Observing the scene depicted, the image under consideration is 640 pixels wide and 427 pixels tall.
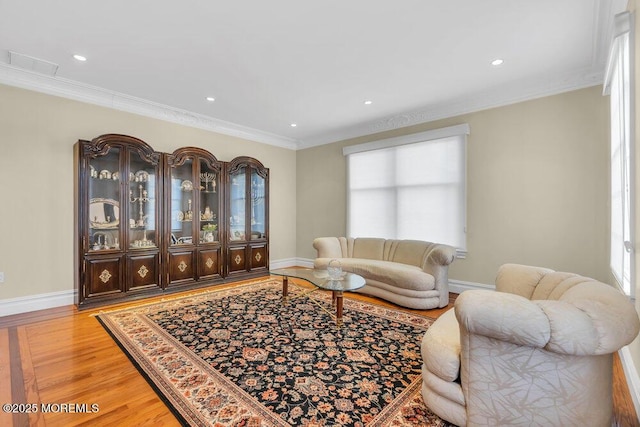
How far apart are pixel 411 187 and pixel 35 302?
5.25 metres

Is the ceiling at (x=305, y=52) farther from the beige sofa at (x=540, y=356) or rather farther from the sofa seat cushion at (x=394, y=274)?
the sofa seat cushion at (x=394, y=274)

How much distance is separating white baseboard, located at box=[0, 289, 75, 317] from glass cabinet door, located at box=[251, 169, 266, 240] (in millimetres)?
2655

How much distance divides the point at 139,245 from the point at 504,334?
429 centimetres

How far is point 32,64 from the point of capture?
3.15 meters

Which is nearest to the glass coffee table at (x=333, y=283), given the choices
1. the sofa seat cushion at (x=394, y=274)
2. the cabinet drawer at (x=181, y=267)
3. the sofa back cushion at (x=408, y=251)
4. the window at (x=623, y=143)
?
the sofa seat cushion at (x=394, y=274)

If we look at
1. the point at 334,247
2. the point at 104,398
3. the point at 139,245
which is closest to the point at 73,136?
the point at 139,245

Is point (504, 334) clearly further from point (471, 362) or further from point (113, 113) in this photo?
point (113, 113)

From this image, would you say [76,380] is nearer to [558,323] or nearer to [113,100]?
[558,323]

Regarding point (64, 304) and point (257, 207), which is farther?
point (257, 207)

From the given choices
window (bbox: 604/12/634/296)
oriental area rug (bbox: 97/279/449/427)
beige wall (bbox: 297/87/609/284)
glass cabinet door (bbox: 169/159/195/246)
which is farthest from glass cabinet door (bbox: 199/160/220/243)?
window (bbox: 604/12/634/296)

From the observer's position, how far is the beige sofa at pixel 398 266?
3.60m

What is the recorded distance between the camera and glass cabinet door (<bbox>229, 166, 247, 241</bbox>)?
5117mm

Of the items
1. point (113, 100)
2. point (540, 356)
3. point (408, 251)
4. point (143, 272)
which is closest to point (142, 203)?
point (143, 272)

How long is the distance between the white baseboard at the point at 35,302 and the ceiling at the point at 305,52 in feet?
8.10
